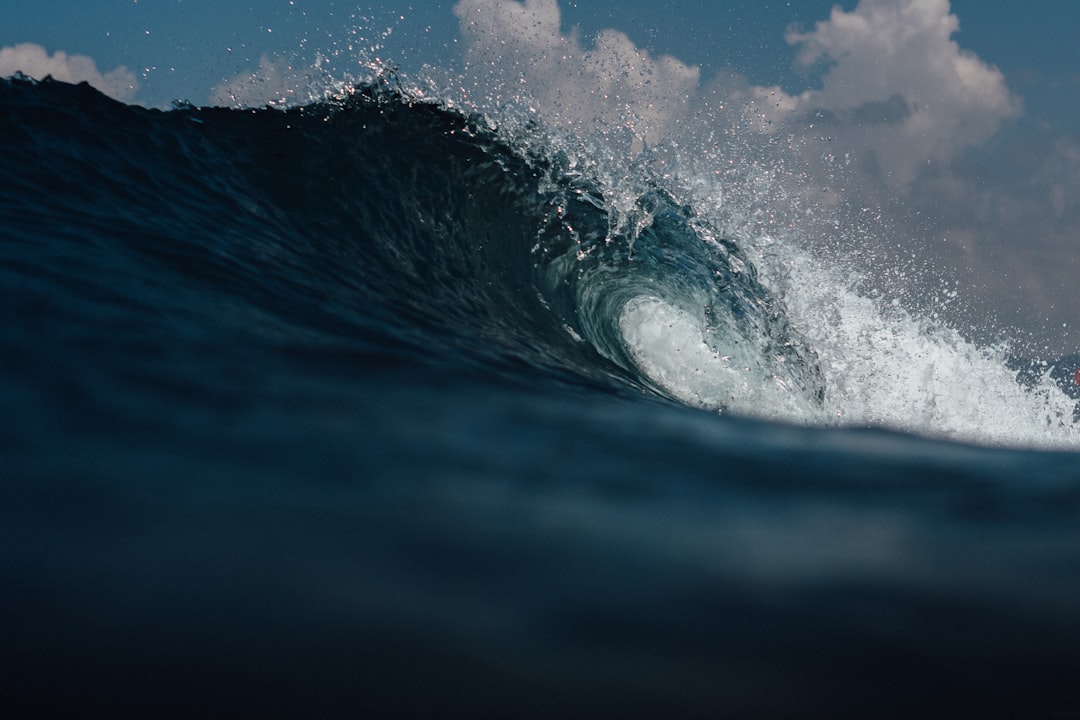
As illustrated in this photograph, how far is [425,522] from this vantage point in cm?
149

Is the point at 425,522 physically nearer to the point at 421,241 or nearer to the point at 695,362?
the point at 421,241

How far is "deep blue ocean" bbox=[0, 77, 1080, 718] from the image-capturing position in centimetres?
103

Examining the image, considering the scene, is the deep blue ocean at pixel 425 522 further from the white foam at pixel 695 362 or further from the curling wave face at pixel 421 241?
the white foam at pixel 695 362

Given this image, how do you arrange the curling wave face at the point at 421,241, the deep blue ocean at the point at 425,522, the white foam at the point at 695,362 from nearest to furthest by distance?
the deep blue ocean at the point at 425,522
the curling wave face at the point at 421,241
the white foam at the point at 695,362

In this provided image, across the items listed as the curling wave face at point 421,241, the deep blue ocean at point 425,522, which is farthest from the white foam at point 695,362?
the deep blue ocean at point 425,522

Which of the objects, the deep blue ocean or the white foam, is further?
the white foam

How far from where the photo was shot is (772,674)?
1.06m

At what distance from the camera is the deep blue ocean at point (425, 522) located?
103cm

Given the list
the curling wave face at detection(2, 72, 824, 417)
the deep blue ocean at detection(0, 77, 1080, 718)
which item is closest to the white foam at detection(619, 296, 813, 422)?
the curling wave face at detection(2, 72, 824, 417)

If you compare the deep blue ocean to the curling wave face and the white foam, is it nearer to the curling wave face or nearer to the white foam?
the curling wave face

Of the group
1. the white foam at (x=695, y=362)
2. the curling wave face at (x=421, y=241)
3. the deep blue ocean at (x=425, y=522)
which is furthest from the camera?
the white foam at (x=695, y=362)

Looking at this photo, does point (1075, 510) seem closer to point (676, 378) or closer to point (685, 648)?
point (685, 648)

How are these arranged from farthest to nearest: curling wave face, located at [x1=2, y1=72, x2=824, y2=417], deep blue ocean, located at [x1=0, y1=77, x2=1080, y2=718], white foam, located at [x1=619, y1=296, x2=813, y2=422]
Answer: white foam, located at [x1=619, y1=296, x2=813, y2=422] → curling wave face, located at [x1=2, y1=72, x2=824, y2=417] → deep blue ocean, located at [x1=0, y1=77, x2=1080, y2=718]

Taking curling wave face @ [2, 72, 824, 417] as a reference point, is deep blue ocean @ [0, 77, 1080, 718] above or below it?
below
